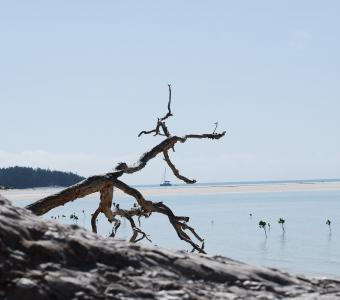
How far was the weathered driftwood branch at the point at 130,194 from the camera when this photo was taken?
934 cm

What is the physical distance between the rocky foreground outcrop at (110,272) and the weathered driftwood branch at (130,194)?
350 cm

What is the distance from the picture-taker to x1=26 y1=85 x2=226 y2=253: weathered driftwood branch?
9344 millimetres

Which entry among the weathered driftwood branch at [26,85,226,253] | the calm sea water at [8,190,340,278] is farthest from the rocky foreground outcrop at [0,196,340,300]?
the calm sea water at [8,190,340,278]

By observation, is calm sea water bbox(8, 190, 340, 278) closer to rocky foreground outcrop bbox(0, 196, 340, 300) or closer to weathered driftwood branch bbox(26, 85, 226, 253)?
weathered driftwood branch bbox(26, 85, 226, 253)

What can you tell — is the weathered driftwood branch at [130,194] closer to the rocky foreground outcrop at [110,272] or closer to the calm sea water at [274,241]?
the rocky foreground outcrop at [110,272]

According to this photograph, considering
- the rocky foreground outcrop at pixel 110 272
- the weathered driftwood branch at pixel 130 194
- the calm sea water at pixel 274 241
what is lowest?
the calm sea water at pixel 274 241

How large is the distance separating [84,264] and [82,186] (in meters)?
5.01

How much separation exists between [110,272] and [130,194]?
5.90 meters

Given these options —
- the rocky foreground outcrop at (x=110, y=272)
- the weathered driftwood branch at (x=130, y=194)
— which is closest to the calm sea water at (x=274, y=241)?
the weathered driftwood branch at (x=130, y=194)

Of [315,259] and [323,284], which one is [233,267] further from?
[315,259]

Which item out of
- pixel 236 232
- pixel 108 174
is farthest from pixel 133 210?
pixel 236 232

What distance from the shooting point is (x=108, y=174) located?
10031 millimetres

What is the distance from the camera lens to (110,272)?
180 inches

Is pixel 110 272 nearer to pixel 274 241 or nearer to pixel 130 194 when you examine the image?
pixel 130 194
